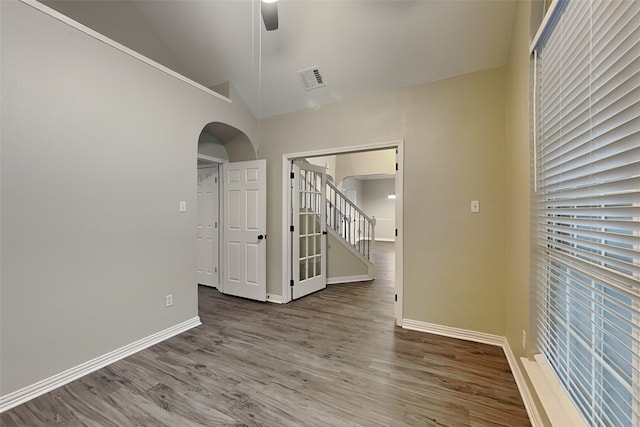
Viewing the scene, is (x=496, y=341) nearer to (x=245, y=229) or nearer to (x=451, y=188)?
(x=451, y=188)

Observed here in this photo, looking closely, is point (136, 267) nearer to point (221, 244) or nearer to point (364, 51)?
point (221, 244)

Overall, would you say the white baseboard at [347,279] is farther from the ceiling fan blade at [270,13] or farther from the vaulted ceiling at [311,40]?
the ceiling fan blade at [270,13]

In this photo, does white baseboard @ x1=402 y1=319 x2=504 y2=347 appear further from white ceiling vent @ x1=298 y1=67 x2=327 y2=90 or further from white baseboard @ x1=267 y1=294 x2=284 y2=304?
white ceiling vent @ x1=298 y1=67 x2=327 y2=90

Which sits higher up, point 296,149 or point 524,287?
point 296,149

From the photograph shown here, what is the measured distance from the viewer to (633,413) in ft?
2.63

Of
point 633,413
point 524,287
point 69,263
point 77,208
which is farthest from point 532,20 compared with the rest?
point 69,263

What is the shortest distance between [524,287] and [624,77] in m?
1.50

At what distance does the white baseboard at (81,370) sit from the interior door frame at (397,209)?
1.40 meters

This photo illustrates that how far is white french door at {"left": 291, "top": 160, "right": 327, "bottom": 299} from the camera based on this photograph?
12.7 ft

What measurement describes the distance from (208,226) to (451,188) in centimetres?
366

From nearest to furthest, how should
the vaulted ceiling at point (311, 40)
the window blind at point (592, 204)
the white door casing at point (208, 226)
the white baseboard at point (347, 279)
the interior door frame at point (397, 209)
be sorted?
the window blind at point (592, 204), the vaulted ceiling at point (311, 40), the interior door frame at point (397, 209), the white door casing at point (208, 226), the white baseboard at point (347, 279)

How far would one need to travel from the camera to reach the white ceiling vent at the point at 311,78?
3.11m

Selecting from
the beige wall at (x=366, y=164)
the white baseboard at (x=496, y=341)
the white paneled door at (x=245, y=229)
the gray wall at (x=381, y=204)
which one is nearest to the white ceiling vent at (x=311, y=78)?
the white paneled door at (x=245, y=229)

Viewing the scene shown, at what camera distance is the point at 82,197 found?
84.1 inches
